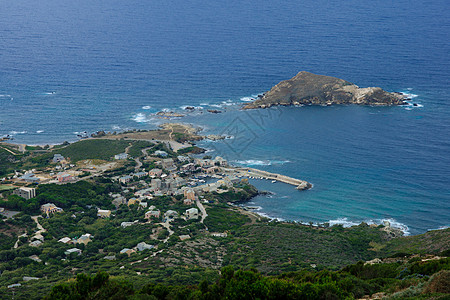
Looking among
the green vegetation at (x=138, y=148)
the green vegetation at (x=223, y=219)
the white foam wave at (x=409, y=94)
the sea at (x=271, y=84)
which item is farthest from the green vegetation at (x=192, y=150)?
the white foam wave at (x=409, y=94)

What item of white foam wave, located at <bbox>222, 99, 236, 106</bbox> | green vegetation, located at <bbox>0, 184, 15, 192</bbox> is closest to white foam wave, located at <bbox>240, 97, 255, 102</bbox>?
white foam wave, located at <bbox>222, 99, 236, 106</bbox>

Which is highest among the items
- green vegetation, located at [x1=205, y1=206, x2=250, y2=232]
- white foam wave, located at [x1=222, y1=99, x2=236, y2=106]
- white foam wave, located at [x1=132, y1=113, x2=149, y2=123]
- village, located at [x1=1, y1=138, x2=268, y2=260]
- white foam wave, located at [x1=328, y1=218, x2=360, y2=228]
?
white foam wave, located at [x1=222, y1=99, x2=236, y2=106]

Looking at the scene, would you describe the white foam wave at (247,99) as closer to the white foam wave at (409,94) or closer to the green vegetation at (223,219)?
the white foam wave at (409,94)

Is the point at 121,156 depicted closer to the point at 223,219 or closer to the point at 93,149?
the point at 93,149

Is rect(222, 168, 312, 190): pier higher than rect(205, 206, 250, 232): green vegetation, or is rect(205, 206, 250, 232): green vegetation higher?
rect(222, 168, 312, 190): pier

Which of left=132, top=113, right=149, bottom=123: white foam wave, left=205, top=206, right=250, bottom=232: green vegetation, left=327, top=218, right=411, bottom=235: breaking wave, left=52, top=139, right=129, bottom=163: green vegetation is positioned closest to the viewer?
left=205, top=206, right=250, bottom=232: green vegetation

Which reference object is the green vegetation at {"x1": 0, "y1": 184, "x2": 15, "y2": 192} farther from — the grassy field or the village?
the village
